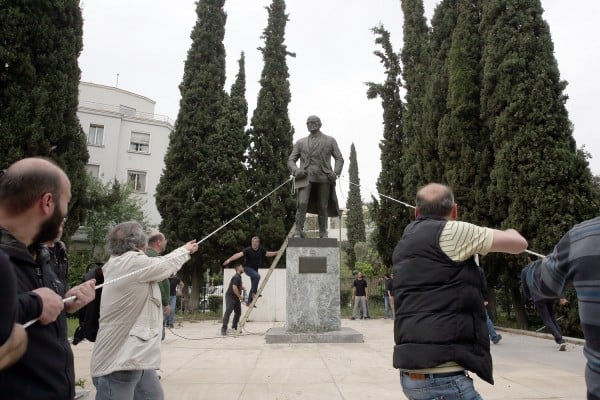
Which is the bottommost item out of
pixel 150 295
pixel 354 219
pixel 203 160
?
pixel 150 295

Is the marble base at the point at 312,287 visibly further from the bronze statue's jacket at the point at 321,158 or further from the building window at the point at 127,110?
the building window at the point at 127,110

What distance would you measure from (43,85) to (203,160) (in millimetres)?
10996

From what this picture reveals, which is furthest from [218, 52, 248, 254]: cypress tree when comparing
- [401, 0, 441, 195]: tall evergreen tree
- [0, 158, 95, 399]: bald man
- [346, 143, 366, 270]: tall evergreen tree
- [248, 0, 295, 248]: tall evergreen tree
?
[346, 143, 366, 270]: tall evergreen tree

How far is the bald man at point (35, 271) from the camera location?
143 centimetres

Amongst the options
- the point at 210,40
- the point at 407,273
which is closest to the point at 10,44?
the point at 407,273

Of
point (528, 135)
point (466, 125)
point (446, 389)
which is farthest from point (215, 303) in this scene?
point (446, 389)

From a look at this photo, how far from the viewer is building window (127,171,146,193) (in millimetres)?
29656

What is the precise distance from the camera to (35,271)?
159 cm

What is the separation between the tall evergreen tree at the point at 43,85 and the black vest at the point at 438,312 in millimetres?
9648

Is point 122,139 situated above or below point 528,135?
above

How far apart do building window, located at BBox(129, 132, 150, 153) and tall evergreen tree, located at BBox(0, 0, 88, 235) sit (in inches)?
779

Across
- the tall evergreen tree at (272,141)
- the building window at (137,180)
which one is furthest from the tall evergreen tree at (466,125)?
the building window at (137,180)

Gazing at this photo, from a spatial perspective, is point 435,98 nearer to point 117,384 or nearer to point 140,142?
point 117,384

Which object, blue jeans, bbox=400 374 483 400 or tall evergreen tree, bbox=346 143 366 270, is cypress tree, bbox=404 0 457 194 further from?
tall evergreen tree, bbox=346 143 366 270
